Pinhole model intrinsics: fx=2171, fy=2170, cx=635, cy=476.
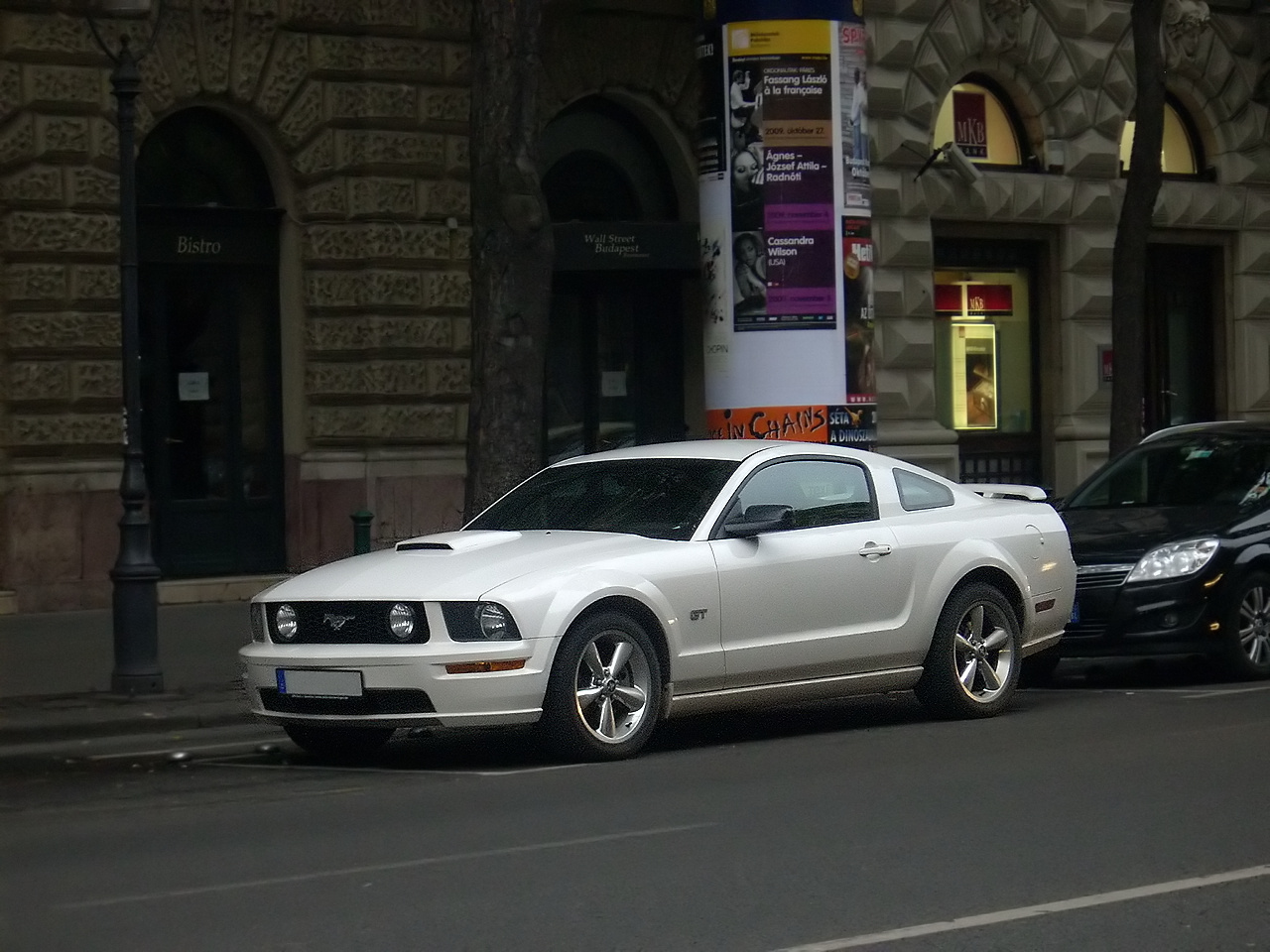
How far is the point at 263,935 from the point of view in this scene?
20.6 ft

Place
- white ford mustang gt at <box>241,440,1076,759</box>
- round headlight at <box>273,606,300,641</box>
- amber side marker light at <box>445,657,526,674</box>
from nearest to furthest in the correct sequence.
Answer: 1. amber side marker light at <box>445,657,526,674</box>
2. white ford mustang gt at <box>241,440,1076,759</box>
3. round headlight at <box>273,606,300,641</box>

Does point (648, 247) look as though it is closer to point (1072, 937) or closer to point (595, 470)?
point (595, 470)

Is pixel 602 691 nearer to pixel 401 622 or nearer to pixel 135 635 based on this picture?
pixel 401 622

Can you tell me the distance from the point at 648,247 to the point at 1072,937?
51.2 feet

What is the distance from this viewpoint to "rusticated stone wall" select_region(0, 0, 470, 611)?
695 inches

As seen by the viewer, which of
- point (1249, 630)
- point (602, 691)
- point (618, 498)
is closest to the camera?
point (602, 691)

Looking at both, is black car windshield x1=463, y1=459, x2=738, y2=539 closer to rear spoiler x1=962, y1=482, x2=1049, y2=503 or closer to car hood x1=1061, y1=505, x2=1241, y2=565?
rear spoiler x1=962, y1=482, x2=1049, y2=503

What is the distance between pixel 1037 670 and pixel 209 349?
8.89 m

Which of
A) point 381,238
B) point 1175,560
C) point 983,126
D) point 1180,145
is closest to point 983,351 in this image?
point 983,126

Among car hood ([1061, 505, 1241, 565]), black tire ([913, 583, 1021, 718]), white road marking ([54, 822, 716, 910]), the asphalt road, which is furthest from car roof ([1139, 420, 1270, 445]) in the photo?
white road marking ([54, 822, 716, 910])

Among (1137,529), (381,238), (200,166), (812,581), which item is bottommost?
(812,581)

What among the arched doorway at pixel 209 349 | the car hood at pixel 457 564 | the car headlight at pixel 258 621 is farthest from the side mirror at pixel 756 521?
the arched doorway at pixel 209 349

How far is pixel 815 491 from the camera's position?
11.0 meters

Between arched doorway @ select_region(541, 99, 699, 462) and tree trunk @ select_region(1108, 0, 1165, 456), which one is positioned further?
arched doorway @ select_region(541, 99, 699, 462)
